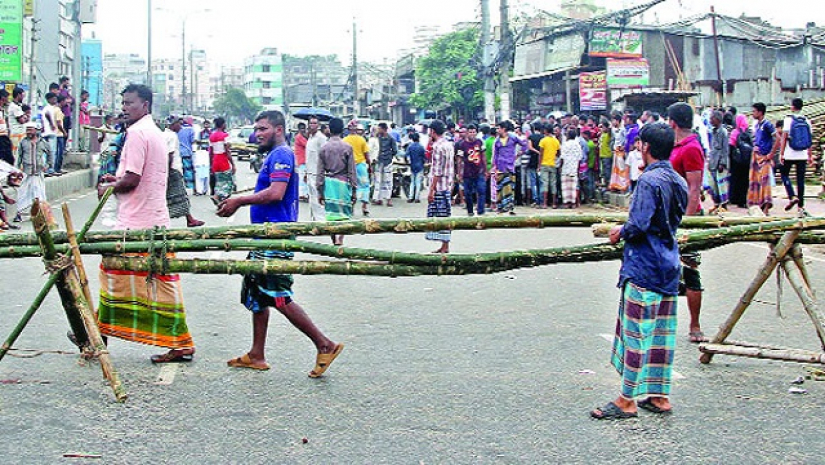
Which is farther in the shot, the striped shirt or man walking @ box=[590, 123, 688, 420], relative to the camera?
the striped shirt

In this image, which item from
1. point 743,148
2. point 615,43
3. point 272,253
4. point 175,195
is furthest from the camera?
point 615,43

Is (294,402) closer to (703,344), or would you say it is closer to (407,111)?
(703,344)

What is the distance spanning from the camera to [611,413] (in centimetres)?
539

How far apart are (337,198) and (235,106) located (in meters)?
94.8

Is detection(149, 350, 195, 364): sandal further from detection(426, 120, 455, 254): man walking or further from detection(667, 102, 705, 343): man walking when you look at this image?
detection(426, 120, 455, 254): man walking

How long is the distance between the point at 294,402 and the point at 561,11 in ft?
183

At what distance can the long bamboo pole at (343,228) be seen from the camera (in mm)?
5723

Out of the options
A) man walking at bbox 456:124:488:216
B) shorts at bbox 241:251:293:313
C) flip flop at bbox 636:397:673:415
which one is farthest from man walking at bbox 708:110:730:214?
shorts at bbox 241:251:293:313

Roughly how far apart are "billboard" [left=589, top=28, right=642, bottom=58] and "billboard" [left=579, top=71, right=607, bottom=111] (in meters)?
2.09

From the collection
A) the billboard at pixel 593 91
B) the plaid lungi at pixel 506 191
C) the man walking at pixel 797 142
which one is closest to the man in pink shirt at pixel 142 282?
the man walking at pixel 797 142

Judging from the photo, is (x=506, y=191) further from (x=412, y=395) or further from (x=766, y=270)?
(x=412, y=395)

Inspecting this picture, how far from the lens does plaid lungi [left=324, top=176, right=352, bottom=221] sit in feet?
43.3

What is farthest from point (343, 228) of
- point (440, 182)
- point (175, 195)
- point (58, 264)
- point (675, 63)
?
point (675, 63)

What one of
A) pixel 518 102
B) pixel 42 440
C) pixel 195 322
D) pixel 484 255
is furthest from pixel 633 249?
pixel 518 102
